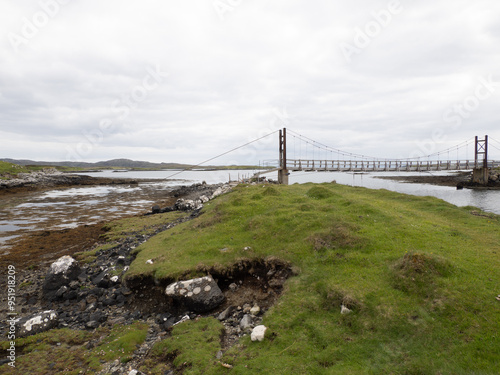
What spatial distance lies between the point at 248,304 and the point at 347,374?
4.82 metres

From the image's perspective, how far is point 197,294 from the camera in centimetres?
1050

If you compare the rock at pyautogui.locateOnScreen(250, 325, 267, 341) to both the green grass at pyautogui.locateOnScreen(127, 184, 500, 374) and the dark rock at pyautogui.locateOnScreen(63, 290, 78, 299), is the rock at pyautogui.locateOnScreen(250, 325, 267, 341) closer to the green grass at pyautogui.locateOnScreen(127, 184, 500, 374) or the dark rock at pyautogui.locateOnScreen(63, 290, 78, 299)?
the green grass at pyautogui.locateOnScreen(127, 184, 500, 374)

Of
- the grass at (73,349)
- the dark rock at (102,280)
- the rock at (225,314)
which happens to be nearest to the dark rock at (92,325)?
the grass at (73,349)

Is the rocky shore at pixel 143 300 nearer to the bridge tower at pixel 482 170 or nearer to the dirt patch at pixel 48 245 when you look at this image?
the dirt patch at pixel 48 245

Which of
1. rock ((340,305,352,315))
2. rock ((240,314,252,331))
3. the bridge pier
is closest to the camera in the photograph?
rock ((340,305,352,315))

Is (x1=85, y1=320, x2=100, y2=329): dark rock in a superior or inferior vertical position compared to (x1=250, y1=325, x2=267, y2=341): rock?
inferior

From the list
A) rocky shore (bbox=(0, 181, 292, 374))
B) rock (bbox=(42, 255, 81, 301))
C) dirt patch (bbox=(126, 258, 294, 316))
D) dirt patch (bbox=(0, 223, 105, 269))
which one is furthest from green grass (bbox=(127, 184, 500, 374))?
dirt patch (bbox=(0, 223, 105, 269))

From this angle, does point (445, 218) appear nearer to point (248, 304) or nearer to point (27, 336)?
point (248, 304)

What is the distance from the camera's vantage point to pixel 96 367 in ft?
25.6

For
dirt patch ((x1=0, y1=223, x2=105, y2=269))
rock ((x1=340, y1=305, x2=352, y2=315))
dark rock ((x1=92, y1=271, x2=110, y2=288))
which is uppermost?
rock ((x1=340, y1=305, x2=352, y2=315))

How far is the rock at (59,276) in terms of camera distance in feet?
44.5

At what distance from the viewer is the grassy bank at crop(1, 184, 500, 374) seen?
21.7ft

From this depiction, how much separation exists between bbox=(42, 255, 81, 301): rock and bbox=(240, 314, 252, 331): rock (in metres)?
10.7

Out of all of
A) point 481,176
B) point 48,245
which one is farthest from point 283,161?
point 481,176
